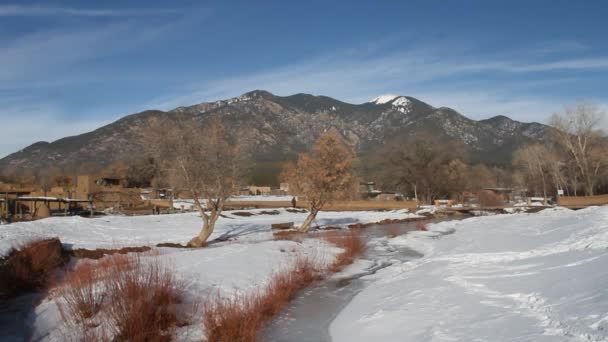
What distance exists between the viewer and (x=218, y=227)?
41.0 m

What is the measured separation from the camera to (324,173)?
36.7 m

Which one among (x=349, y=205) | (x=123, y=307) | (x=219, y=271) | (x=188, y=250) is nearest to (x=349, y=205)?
(x=349, y=205)

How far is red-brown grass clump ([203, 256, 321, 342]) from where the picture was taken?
9922mm

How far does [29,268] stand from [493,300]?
15.5 m

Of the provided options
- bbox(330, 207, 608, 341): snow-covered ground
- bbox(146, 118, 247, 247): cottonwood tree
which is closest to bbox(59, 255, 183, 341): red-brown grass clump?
bbox(330, 207, 608, 341): snow-covered ground

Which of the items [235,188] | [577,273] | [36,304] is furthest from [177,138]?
[577,273]

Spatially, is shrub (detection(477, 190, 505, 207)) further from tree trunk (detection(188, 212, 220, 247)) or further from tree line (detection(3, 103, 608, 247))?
tree trunk (detection(188, 212, 220, 247))

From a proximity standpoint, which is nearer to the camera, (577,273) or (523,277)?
(577,273)

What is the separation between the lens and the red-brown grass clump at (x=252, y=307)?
992 cm

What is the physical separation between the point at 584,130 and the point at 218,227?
57337mm

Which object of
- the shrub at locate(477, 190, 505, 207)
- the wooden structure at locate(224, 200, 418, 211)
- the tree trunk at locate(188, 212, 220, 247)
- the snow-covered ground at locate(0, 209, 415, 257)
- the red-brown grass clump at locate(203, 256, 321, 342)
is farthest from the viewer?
the shrub at locate(477, 190, 505, 207)

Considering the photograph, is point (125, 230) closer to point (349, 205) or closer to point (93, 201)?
point (93, 201)

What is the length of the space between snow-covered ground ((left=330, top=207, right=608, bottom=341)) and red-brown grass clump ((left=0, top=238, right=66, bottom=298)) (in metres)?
10.6

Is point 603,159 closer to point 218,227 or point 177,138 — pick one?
point 218,227
